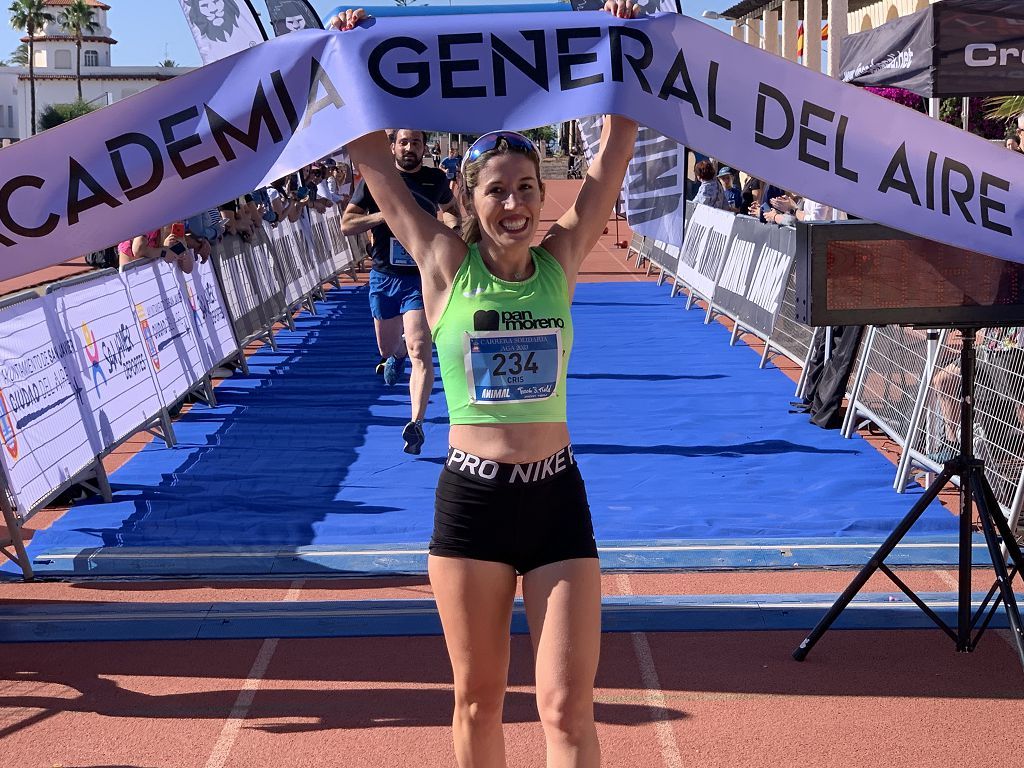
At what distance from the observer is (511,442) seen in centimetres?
378

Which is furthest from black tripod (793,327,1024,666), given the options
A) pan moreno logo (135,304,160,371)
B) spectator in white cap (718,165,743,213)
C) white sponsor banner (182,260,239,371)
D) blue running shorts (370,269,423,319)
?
spectator in white cap (718,165,743,213)

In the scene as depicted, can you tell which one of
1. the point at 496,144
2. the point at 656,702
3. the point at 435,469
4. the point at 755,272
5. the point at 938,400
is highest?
the point at 496,144

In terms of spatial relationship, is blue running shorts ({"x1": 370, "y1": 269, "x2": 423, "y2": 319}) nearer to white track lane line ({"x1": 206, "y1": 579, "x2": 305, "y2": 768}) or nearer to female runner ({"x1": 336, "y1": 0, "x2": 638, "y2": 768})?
white track lane line ({"x1": 206, "y1": 579, "x2": 305, "y2": 768})

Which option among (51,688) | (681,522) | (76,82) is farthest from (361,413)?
(76,82)

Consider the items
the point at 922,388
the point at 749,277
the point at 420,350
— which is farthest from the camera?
the point at 749,277

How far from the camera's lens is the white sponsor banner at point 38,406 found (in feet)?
24.8

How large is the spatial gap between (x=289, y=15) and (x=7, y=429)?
40.0ft

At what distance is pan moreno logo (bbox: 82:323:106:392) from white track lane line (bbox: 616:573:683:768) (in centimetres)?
486

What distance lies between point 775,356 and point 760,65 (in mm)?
10618

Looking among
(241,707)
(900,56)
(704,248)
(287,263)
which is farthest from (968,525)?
(287,263)

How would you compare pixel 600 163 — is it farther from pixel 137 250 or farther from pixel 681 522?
pixel 137 250

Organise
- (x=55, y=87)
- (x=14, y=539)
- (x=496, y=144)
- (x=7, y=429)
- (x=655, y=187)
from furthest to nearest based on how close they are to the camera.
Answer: (x=55, y=87), (x=7, y=429), (x=14, y=539), (x=655, y=187), (x=496, y=144)

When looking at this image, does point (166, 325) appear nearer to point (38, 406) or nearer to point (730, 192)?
point (38, 406)

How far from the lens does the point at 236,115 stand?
4.12 m
